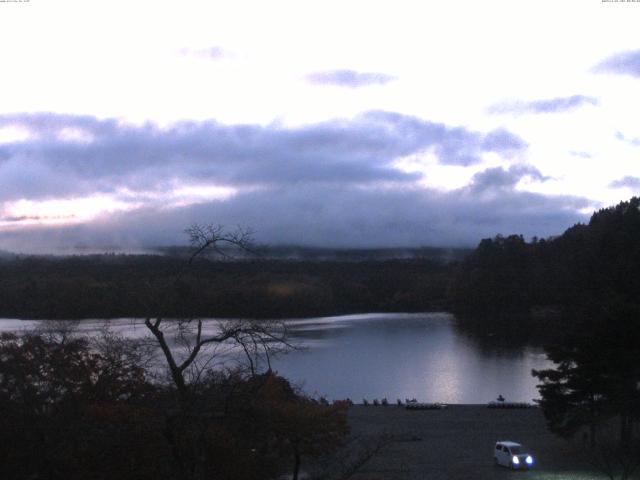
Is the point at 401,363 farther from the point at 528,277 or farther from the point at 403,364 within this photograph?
the point at 528,277

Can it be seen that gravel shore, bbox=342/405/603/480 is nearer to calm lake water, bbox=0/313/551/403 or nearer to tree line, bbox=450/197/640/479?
tree line, bbox=450/197/640/479

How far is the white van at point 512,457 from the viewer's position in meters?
9.65

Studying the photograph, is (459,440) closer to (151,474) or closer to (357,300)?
(151,474)

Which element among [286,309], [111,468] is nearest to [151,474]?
[111,468]

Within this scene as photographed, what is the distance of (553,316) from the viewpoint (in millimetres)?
31672

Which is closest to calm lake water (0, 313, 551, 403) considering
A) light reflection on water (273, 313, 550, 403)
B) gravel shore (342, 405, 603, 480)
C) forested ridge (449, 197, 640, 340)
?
light reflection on water (273, 313, 550, 403)

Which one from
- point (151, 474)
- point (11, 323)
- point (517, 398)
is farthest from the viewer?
point (517, 398)

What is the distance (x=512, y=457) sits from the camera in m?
9.69

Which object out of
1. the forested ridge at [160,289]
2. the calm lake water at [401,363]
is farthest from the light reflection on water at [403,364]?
the forested ridge at [160,289]

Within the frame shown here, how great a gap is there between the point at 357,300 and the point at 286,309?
17378 mm

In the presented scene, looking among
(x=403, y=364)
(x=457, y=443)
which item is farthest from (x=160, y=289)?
(x=403, y=364)

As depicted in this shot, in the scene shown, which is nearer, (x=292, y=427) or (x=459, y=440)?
(x=292, y=427)

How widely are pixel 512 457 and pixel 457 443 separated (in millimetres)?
2039

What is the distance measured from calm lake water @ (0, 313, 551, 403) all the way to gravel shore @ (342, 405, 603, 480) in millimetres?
1941
